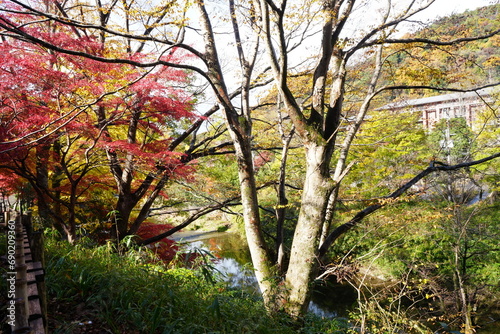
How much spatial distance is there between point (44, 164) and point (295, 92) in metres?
5.16

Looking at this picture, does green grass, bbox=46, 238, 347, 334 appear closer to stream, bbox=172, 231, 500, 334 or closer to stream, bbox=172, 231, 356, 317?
stream, bbox=172, 231, 500, 334

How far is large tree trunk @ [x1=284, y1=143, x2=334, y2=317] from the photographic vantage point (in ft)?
12.4

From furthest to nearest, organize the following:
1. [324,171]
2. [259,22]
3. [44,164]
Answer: [44,164] < [259,22] < [324,171]

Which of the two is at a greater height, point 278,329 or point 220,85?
point 220,85

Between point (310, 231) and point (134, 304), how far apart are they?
2.24 meters

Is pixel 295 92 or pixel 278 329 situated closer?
pixel 278 329

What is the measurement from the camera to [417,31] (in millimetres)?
4816

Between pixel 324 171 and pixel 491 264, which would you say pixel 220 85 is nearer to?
pixel 324 171

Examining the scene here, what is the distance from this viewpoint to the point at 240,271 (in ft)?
14.5

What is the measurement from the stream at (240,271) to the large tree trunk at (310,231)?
23cm

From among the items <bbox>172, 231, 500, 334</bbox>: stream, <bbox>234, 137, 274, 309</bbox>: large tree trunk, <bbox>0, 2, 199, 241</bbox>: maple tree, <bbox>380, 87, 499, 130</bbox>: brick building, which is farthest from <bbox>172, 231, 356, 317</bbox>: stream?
<bbox>380, 87, 499, 130</bbox>: brick building

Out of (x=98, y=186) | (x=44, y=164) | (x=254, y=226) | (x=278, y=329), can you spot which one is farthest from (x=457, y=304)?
(x=44, y=164)

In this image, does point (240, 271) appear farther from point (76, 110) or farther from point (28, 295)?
point (76, 110)

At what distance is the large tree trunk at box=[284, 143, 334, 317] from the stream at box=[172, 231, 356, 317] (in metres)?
0.23
